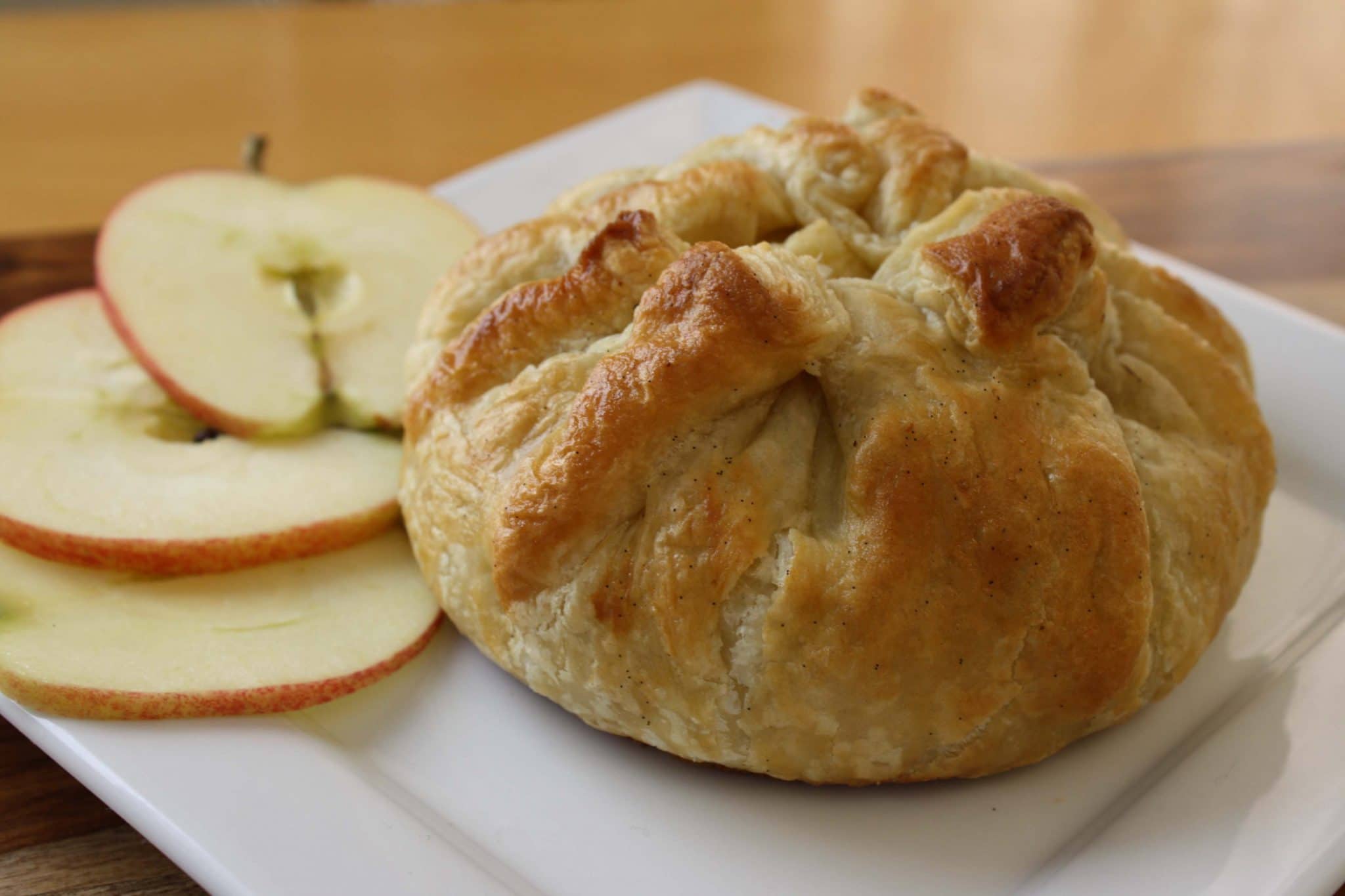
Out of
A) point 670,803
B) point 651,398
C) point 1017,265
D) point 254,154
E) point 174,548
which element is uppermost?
point 1017,265

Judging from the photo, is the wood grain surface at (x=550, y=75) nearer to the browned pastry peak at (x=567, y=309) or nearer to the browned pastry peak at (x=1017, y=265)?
the browned pastry peak at (x=567, y=309)

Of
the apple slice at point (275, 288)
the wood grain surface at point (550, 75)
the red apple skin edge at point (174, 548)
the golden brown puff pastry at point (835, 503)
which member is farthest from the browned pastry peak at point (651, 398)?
the wood grain surface at point (550, 75)

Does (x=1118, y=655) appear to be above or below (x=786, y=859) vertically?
above

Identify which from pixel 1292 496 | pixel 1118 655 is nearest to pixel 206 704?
pixel 1118 655

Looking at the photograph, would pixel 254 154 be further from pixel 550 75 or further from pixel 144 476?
pixel 550 75

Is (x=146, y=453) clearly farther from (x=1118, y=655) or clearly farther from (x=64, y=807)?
(x=1118, y=655)

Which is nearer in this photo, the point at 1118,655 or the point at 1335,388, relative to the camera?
the point at 1118,655

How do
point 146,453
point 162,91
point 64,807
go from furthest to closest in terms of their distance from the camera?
1. point 162,91
2. point 146,453
3. point 64,807

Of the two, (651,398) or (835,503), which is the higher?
(651,398)

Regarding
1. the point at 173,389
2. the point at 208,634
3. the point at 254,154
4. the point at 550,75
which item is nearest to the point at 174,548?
the point at 208,634
